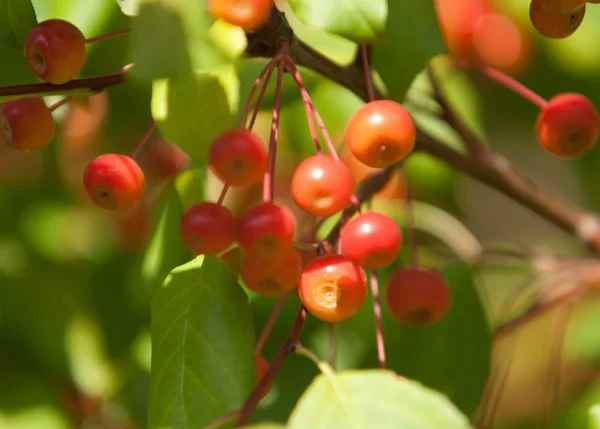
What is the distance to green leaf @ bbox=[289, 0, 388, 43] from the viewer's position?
2.23 feet

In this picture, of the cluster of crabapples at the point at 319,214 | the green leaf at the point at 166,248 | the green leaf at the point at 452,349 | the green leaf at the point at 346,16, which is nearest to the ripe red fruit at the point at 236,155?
the cluster of crabapples at the point at 319,214

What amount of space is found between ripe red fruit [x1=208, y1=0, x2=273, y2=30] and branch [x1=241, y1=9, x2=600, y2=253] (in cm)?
4

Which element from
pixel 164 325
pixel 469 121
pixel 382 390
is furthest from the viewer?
pixel 469 121

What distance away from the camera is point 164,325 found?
71cm

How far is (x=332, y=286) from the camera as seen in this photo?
0.65m

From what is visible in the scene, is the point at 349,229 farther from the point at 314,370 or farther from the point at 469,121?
the point at 469,121

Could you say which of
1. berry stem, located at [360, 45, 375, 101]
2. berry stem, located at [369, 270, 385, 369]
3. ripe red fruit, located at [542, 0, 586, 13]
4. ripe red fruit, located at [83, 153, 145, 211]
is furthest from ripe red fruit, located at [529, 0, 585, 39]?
ripe red fruit, located at [83, 153, 145, 211]

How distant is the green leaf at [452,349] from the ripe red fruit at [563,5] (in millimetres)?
509

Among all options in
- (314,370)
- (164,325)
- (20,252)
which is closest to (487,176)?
(314,370)

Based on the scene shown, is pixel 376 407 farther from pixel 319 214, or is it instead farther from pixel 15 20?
pixel 15 20

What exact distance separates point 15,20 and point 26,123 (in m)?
0.09

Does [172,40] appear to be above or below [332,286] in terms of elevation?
above

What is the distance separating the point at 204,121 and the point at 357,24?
0.18 meters

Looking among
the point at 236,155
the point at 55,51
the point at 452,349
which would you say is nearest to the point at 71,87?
the point at 55,51
